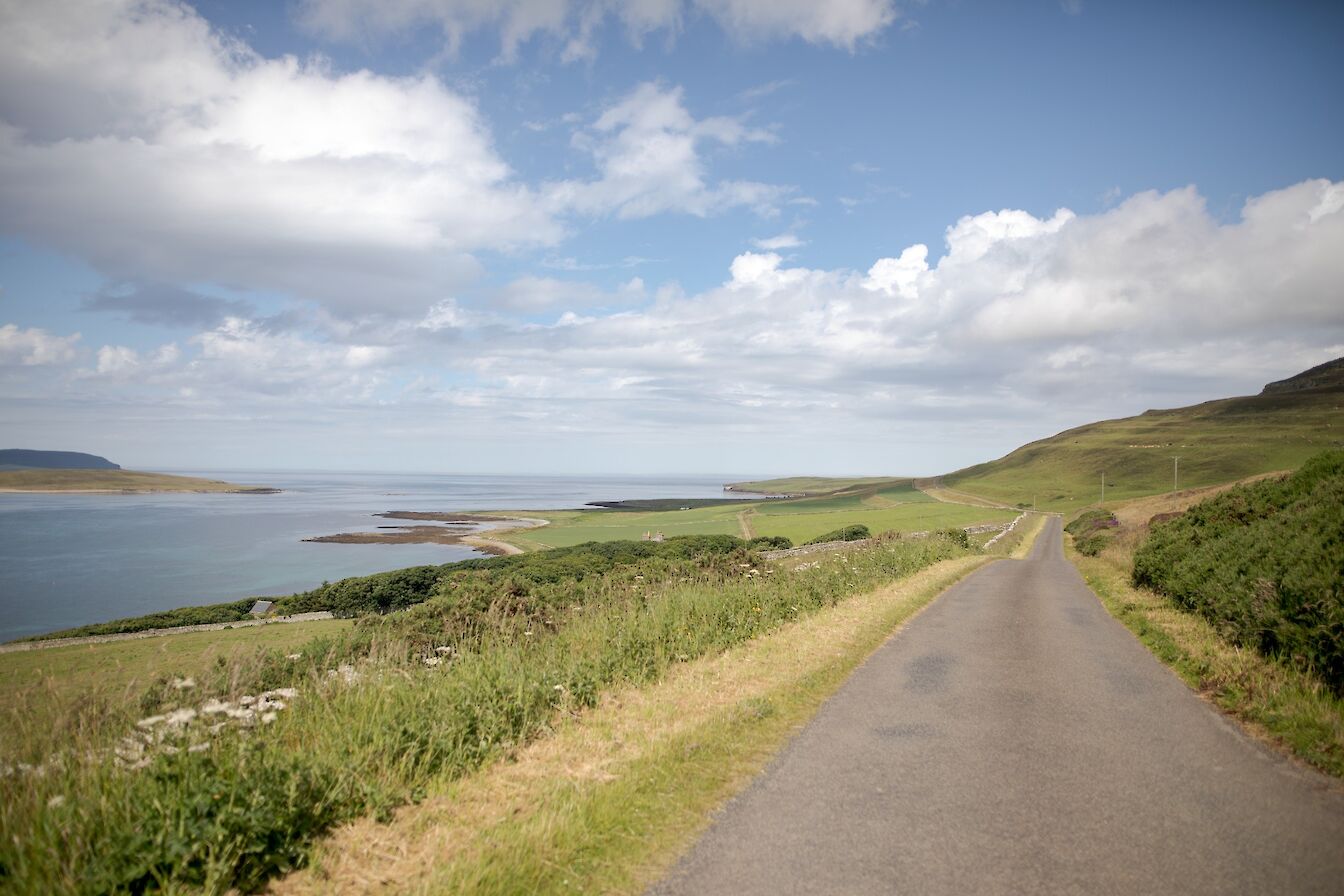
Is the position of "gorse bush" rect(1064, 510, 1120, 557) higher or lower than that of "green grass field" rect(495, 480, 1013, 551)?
higher

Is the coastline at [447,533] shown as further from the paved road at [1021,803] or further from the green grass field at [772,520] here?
the paved road at [1021,803]

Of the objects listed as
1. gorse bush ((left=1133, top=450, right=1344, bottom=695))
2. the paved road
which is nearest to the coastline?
gorse bush ((left=1133, top=450, right=1344, bottom=695))

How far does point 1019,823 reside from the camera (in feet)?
16.1

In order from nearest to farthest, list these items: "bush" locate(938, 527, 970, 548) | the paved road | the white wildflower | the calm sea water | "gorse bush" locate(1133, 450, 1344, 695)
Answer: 1. the paved road
2. the white wildflower
3. "gorse bush" locate(1133, 450, 1344, 695)
4. "bush" locate(938, 527, 970, 548)
5. the calm sea water

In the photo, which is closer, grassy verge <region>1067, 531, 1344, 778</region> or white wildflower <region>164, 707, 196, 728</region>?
white wildflower <region>164, 707, 196, 728</region>

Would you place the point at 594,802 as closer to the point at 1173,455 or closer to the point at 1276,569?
the point at 1276,569

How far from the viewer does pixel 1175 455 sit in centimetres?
14588

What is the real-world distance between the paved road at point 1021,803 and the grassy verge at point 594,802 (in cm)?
36

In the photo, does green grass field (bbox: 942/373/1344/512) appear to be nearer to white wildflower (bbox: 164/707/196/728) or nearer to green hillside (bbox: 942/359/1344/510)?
green hillside (bbox: 942/359/1344/510)

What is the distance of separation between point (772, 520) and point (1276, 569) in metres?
110

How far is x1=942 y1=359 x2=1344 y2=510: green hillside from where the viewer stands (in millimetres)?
126812

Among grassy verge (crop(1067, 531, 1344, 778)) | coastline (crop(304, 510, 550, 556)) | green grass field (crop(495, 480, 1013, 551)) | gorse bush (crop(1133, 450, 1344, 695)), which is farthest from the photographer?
coastline (crop(304, 510, 550, 556))

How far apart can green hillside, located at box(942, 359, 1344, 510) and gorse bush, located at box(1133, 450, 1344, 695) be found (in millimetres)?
110715

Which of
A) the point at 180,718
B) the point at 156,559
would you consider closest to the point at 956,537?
the point at 180,718
